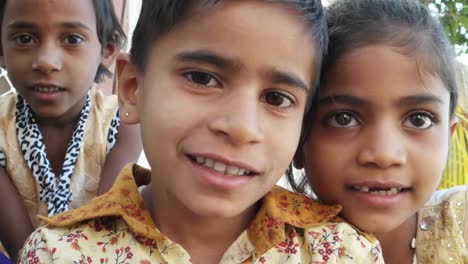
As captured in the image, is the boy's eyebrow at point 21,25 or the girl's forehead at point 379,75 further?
the boy's eyebrow at point 21,25

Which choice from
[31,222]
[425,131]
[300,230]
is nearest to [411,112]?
[425,131]

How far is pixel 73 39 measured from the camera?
1.97 m

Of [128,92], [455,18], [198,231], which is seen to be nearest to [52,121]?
[128,92]

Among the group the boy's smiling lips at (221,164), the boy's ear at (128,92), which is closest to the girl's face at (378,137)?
the boy's smiling lips at (221,164)

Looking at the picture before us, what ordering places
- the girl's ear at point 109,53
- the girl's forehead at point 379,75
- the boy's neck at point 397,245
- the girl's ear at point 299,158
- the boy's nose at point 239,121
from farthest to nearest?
the girl's ear at point 109,53 → the boy's neck at point 397,245 → the girl's ear at point 299,158 → the girl's forehead at point 379,75 → the boy's nose at point 239,121

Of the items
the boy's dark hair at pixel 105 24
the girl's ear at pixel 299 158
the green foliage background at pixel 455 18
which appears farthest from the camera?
the green foliage background at pixel 455 18

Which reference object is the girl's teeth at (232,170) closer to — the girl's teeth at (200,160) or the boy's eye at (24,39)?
the girl's teeth at (200,160)

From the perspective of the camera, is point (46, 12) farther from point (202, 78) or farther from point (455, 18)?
point (455, 18)

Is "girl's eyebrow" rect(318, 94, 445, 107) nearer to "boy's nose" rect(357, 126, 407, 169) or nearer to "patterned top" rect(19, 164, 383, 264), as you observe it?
"boy's nose" rect(357, 126, 407, 169)

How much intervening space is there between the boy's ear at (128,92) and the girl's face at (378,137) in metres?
0.42

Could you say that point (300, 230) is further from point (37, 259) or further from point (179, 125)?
point (37, 259)

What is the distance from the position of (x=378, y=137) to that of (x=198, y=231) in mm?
449

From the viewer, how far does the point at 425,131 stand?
1372 millimetres

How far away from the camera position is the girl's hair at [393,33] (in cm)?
137
